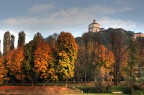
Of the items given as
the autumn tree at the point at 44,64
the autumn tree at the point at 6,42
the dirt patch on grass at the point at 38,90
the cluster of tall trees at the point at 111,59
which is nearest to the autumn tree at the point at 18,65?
the autumn tree at the point at 44,64

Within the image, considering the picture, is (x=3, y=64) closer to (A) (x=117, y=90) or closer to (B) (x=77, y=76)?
(B) (x=77, y=76)

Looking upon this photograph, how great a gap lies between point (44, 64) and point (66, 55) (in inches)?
213

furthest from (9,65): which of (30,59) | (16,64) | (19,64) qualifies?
(30,59)

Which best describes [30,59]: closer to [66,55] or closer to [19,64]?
[19,64]

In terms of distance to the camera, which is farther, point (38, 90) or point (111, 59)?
point (111, 59)

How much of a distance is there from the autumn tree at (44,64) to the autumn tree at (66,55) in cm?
183

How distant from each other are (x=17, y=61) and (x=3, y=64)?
20.3ft

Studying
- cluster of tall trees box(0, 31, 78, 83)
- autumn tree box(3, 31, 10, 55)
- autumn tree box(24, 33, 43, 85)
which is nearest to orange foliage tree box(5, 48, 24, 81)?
cluster of tall trees box(0, 31, 78, 83)

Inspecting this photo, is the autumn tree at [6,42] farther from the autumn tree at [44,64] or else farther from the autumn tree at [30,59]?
the autumn tree at [44,64]

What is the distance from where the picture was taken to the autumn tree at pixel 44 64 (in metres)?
65.1

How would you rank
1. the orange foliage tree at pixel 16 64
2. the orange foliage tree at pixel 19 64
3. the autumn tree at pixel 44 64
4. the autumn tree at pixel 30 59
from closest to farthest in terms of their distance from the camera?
the autumn tree at pixel 44 64, the autumn tree at pixel 30 59, the orange foliage tree at pixel 19 64, the orange foliage tree at pixel 16 64

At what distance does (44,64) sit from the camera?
65.5 m

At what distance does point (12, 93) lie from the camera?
56.0 meters

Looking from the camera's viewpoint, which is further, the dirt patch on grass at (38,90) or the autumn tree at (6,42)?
the autumn tree at (6,42)
